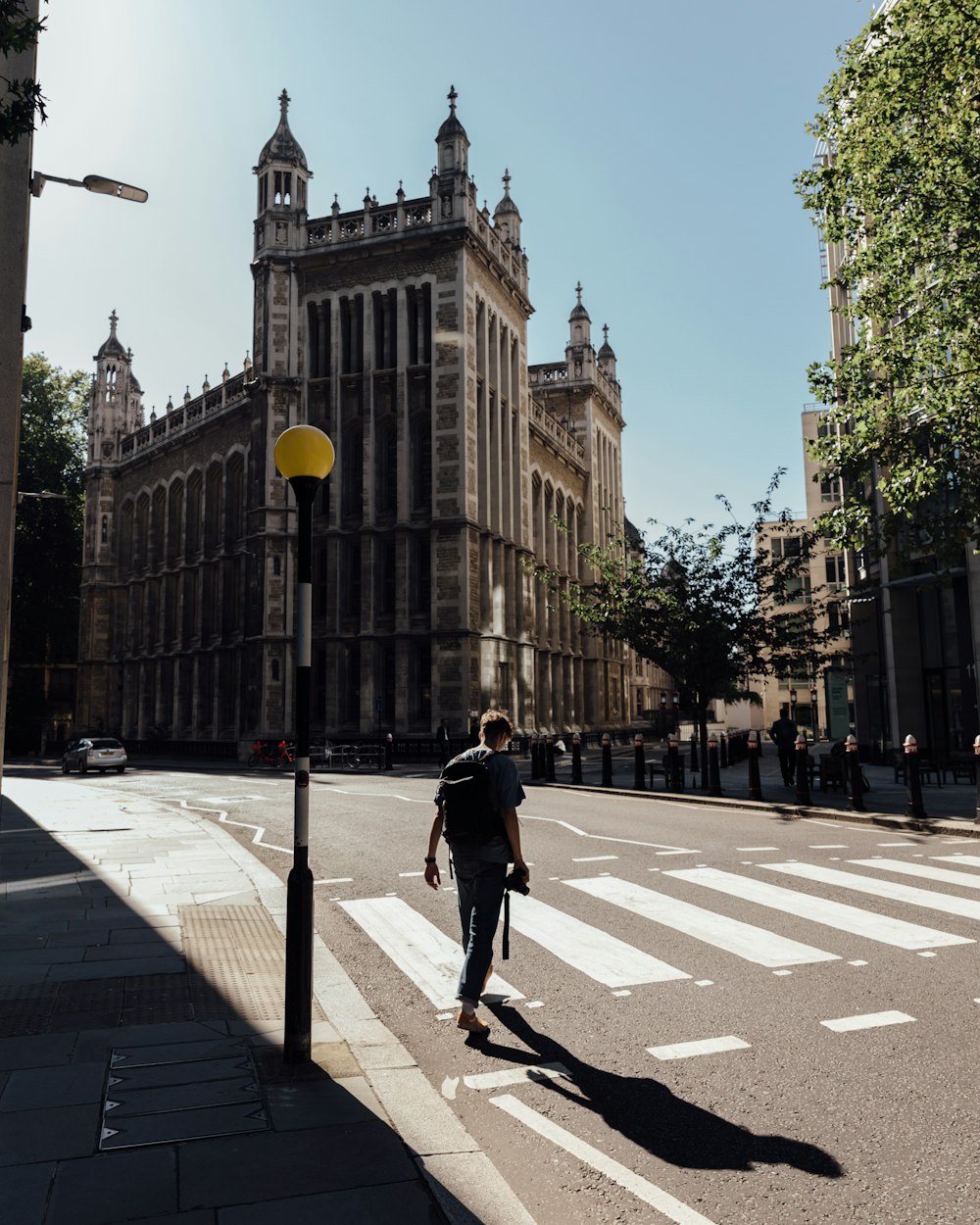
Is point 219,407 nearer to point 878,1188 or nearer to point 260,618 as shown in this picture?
point 260,618

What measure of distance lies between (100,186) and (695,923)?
9030 mm

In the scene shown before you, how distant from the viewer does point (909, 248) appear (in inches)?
613

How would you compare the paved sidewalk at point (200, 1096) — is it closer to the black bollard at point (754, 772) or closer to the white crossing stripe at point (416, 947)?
the white crossing stripe at point (416, 947)

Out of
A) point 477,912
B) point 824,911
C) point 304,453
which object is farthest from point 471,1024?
point 824,911

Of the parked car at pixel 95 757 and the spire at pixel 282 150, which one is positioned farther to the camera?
the spire at pixel 282 150

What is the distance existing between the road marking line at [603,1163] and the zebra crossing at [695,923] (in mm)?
1469

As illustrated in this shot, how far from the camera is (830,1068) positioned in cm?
433

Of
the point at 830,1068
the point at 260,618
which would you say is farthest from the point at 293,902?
the point at 260,618

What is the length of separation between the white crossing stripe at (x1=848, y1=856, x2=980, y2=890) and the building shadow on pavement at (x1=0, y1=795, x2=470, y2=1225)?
5.93m

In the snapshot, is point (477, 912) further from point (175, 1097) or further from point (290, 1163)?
point (290, 1163)

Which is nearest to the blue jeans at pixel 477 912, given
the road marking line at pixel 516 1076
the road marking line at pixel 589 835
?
the road marking line at pixel 516 1076

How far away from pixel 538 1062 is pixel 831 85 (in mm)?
17744

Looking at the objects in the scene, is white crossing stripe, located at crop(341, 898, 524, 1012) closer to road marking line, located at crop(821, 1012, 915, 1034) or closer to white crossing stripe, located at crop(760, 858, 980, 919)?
road marking line, located at crop(821, 1012, 915, 1034)

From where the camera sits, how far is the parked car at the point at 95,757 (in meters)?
32.0
